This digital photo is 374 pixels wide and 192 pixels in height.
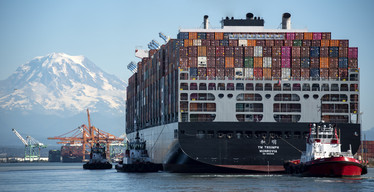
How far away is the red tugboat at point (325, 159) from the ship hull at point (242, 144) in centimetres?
270

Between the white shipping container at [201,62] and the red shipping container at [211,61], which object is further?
the white shipping container at [201,62]

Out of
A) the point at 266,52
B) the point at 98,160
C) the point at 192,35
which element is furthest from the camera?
the point at 98,160

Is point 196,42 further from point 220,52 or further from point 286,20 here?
point 286,20

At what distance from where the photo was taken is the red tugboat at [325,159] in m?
68.4

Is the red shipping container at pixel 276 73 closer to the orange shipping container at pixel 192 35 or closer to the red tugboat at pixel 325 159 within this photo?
the red tugboat at pixel 325 159

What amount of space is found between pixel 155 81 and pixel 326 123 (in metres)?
30.6

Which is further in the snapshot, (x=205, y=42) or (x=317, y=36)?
(x=317, y=36)

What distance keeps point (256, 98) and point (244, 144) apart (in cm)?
601

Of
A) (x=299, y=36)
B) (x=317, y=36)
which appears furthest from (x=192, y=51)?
(x=317, y=36)

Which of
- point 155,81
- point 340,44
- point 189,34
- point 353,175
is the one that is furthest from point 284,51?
point 155,81

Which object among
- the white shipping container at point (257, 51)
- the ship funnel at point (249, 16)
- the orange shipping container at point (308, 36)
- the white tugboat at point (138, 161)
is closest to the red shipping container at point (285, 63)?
the white shipping container at point (257, 51)

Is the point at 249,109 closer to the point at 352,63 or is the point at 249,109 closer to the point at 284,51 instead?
the point at 284,51

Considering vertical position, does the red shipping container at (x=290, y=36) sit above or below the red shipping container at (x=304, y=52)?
above

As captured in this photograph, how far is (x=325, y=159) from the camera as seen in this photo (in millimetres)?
68562
